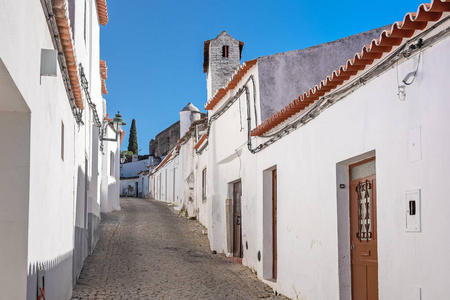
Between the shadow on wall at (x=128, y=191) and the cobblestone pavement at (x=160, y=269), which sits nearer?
the cobblestone pavement at (x=160, y=269)

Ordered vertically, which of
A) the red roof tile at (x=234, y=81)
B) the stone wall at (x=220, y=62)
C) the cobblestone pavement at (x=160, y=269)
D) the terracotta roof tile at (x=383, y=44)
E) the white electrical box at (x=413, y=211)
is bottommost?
the cobblestone pavement at (x=160, y=269)

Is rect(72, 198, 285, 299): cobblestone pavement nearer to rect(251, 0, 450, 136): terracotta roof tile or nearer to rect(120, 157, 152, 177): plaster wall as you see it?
rect(251, 0, 450, 136): terracotta roof tile

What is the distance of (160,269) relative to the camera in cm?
1250

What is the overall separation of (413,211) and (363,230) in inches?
65.9

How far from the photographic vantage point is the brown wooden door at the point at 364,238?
6.72 metres

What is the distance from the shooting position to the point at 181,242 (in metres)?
17.0

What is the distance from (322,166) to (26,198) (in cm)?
451

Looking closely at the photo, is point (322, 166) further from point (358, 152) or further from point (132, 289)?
→ point (132, 289)

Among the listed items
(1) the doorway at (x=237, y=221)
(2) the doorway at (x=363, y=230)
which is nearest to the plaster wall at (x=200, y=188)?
(1) the doorway at (x=237, y=221)

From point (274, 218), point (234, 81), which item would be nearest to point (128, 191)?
point (234, 81)

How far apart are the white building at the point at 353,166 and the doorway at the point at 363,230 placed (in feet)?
0.04

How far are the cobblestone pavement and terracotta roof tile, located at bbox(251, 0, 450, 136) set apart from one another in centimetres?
394

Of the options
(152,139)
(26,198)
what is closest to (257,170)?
(26,198)

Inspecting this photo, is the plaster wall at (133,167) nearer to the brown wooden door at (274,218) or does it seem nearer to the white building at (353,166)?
the white building at (353,166)
